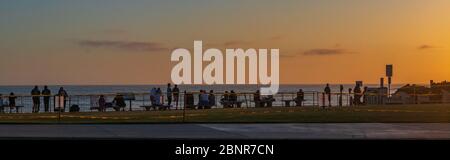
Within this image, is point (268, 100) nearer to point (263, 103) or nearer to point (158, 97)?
point (263, 103)

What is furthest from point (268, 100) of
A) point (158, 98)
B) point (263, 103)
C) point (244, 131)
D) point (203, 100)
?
point (244, 131)

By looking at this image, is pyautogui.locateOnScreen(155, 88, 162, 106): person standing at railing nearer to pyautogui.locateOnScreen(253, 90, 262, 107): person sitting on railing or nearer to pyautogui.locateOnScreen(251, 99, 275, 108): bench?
pyautogui.locateOnScreen(253, 90, 262, 107): person sitting on railing

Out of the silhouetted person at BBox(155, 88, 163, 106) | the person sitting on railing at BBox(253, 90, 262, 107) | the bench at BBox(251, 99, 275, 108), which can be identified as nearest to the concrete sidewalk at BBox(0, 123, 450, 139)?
the silhouetted person at BBox(155, 88, 163, 106)

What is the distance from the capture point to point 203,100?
35.6 meters

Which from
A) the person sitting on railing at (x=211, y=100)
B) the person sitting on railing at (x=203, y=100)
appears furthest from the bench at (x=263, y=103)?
the person sitting on railing at (x=203, y=100)

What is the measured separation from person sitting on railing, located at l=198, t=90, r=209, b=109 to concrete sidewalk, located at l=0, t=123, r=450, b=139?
14.6 m

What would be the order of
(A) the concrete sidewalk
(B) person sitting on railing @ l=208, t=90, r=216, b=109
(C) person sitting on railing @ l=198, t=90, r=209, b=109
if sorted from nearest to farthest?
(A) the concrete sidewalk
(C) person sitting on railing @ l=198, t=90, r=209, b=109
(B) person sitting on railing @ l=208, t=90, r=216, b=109

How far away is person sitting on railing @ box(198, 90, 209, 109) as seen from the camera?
3509 centimetres

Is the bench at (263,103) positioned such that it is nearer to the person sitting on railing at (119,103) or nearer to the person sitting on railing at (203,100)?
the person sitting on railing at (203,100)

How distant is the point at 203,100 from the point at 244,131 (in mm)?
17656
